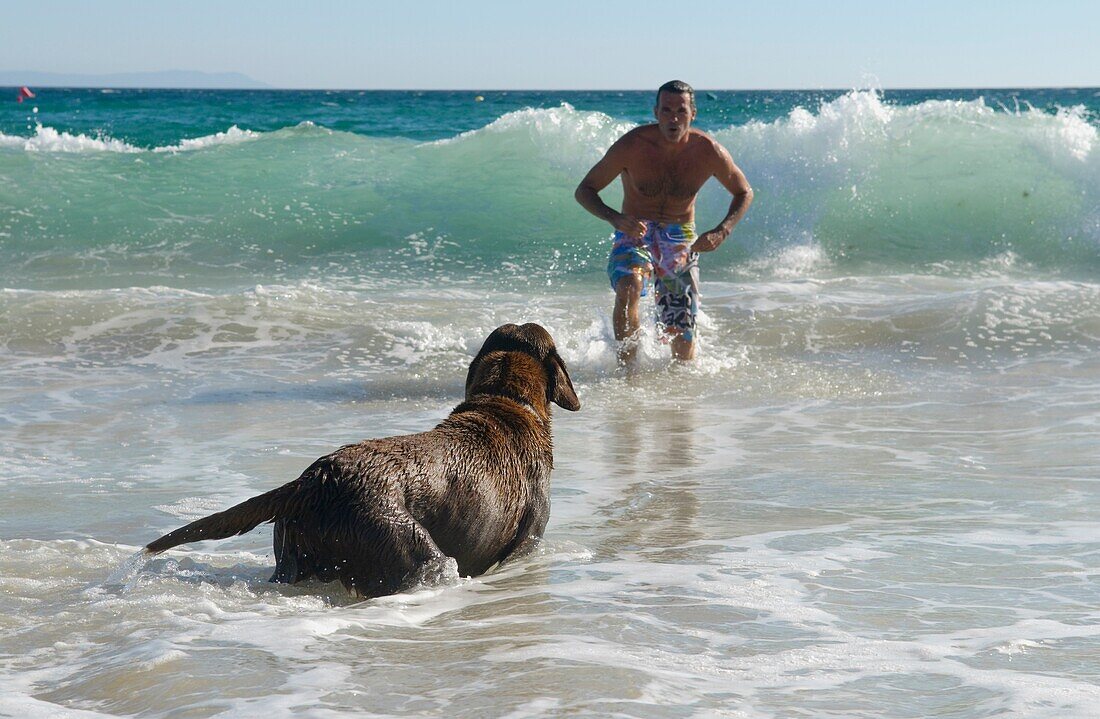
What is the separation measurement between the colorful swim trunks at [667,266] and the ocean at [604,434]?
0.31 meters

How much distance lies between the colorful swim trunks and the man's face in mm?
678

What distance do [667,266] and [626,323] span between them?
531mm

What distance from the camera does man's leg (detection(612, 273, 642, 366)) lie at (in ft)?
30.1

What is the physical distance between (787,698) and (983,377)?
21.4 ft

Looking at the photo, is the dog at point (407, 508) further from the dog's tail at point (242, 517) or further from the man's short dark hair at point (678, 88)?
the man's short dark hair at point (678, 88)

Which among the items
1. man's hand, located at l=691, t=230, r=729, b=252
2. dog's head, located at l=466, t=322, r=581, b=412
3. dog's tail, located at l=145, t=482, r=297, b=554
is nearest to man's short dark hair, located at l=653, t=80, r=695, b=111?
man's hand, located at l=691, t=230, r=729, b=252

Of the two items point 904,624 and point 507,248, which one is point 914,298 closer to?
point 507,248

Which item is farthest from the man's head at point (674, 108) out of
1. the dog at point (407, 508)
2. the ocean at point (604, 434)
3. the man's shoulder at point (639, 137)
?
the dog at point (407, 508)

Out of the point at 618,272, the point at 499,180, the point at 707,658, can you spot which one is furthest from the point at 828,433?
the point at 499,180

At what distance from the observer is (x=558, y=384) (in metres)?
5.16

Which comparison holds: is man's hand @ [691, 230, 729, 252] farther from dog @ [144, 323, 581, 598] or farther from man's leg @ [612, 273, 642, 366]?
dog @ [144, 323, 581, 598]

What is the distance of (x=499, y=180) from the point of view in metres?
20.3

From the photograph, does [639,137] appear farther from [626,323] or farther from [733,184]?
[626,323]

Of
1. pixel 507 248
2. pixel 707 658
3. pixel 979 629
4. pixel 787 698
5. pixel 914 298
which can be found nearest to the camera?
pixel 787 698
